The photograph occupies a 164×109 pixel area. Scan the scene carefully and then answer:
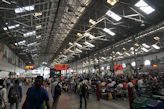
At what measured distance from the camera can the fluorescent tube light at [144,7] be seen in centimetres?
868

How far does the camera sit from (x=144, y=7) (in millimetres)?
9430

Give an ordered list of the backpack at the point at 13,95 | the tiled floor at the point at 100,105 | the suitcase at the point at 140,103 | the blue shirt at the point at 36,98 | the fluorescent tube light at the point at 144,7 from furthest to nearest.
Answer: the fluorescent tube light at the point at 144,7, the tiled floor at the point at 100,105, the backpack at the point at 13,95, the suitcase at the point at 140,103, the blue shirt at the point at 36,98

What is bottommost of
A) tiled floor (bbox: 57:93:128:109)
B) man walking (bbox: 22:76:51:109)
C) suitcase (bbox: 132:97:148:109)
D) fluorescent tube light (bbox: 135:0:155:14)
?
tiled floor (bbox: 57:93:128:109)

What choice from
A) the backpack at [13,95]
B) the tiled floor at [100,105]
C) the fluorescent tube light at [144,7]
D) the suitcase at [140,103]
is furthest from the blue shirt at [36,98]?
the fluorescent tube light at [144,7]

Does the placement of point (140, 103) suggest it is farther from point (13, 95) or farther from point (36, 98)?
point (13, 95)

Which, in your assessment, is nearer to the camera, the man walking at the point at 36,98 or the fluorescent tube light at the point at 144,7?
the man walking at the point at 36,98

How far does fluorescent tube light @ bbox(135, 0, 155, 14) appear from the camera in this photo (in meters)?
8.68

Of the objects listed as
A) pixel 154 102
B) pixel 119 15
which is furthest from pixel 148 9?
pixel 154 102

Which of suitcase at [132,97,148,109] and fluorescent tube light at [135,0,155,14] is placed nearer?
suitcase at [132,97,148,109]

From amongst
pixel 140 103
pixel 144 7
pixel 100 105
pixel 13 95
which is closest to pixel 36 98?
pixel 13 95

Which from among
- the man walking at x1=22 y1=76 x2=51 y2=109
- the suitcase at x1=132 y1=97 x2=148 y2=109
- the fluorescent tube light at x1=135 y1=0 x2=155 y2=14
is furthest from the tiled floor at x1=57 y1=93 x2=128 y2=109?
the fluorescent tube light at x1=135 y1=0 x2=155 y2=14

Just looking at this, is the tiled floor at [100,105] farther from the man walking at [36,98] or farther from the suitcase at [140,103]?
the man walking at [36,98]

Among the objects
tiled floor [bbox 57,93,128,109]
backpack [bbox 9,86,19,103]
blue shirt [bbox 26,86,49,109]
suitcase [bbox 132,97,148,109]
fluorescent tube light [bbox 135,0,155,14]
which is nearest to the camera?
blue shirt [bbox 26,86,49,109]

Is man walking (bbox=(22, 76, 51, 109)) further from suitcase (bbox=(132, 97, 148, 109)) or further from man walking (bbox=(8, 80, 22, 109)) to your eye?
suitcase (bbox=(132, 97, 148, 109))
